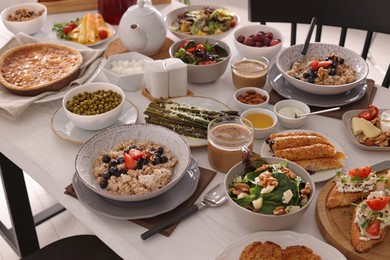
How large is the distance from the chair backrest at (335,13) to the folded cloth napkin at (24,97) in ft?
2.72

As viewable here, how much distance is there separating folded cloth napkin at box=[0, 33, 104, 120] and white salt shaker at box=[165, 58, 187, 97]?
36 cm

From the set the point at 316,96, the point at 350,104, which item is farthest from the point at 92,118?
the point at 350,104

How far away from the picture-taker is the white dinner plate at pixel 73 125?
1689mm

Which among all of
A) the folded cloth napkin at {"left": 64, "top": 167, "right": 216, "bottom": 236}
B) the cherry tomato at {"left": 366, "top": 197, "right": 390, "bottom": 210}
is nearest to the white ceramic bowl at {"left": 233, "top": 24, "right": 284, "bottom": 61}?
the folded cloth napkin at {"left": 64, "top": 167, "right": 216, "bottom": 236}

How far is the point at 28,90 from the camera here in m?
1.87

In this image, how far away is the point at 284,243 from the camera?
4.13 feet

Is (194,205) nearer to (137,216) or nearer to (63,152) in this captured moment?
(137,216)

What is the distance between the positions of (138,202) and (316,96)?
2.83 ft

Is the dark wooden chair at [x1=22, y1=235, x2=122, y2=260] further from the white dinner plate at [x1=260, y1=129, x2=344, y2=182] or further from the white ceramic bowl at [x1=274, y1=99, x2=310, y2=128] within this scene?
the white ceramic bowl at [x1=274, y1=99, x2=310, y2=128]

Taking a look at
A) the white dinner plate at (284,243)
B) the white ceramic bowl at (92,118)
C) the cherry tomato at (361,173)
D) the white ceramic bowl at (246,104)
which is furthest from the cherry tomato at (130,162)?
the cherry tomato at (361,173)

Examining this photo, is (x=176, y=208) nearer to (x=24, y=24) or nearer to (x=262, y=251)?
(x=262, y=251)

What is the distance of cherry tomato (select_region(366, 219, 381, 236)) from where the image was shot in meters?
1.25

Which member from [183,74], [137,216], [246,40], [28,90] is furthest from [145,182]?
[246,40]

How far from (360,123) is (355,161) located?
0.51 ft
